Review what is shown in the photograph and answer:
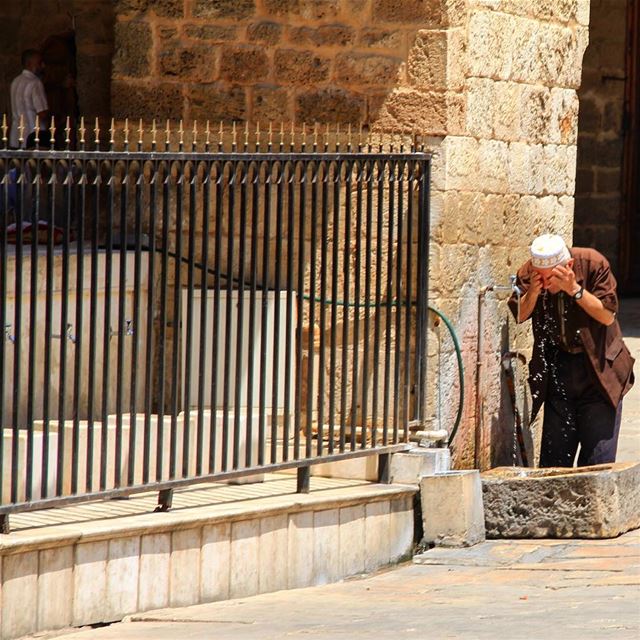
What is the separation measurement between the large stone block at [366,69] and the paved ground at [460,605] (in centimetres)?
239

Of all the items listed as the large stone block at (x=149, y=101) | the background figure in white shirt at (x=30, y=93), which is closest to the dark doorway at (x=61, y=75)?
the background figure in white shirt at (x=30, y=93)

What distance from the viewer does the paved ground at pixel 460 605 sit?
663cm

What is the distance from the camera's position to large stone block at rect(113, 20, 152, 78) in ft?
31.2

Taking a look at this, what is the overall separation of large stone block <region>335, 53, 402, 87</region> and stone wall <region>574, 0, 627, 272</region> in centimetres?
611

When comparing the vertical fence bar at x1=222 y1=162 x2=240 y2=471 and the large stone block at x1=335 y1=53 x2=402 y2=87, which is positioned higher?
the large stone block at x1=335 y1=53 x2=402 y2=87

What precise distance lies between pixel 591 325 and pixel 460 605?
8.28ft

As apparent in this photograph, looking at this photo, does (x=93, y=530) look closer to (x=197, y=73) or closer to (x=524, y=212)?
(x=197, y=73)

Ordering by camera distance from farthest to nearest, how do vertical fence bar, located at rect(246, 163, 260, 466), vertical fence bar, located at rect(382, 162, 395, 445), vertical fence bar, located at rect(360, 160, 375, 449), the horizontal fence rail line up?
vertical fence bar, located at rect(382, 162, 395, 445), vertical fence bar, located at rect(360, 160, 375, 449), vertical fence bar, located at rect(246, 163, 260, 466), the horizontal fence rail

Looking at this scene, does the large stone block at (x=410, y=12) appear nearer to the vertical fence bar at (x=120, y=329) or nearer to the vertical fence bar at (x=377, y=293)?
the vertical fence bar at (x=377, y=293)

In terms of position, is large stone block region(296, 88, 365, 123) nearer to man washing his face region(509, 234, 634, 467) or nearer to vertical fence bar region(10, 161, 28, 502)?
man washing his face region(509, 234, 634, 467)

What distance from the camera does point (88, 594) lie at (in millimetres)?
6875

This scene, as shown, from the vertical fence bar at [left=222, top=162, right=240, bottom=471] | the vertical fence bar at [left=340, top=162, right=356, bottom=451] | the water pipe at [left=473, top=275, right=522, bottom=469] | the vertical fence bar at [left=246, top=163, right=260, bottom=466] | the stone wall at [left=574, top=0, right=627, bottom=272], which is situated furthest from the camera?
the stone wall at [left=574, top=0, right=627, bottom=272]

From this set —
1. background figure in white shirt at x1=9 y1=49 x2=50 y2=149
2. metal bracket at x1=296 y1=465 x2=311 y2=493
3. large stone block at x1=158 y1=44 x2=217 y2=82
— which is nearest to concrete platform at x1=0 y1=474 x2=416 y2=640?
metal bracket at x1=296 y1=465 x2=311 y2=493

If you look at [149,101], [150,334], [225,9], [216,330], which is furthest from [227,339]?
[225,9]
